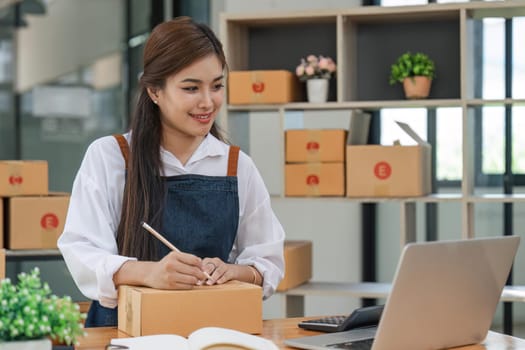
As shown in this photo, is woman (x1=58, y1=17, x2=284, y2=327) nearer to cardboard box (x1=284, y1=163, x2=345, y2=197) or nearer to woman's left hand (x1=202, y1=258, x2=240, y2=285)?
woman's left hand (x1=202, y1=258, x2=240, y2=285)

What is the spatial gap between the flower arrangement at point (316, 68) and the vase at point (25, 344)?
113 inches

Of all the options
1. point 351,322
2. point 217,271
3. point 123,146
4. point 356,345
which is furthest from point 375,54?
point 356,345

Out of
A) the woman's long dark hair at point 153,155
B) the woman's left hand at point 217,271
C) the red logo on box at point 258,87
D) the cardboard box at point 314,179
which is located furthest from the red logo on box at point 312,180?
the woman's left hand at point 217,271

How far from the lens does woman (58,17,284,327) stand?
6.97 feet

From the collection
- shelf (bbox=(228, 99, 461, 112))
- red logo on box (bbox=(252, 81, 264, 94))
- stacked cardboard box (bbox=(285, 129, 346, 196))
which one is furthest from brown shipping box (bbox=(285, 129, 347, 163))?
red logo on box (bbox=(252, 81, 264, 94))

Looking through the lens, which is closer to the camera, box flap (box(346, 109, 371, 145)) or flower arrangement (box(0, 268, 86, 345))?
flower arrangement (box(0, 268, 86, 345))

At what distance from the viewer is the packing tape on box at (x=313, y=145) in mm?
4020

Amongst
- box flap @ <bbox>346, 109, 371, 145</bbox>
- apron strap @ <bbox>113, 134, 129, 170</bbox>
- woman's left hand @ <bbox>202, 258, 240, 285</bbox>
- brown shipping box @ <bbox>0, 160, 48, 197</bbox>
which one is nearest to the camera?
woman's left hand @ <bbox>202, 258, 240, 285</bbox>

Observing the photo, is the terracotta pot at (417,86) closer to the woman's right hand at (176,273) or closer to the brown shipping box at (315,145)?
the brown shipping box at (315,145)

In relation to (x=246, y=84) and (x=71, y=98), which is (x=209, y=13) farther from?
(x=246, y=84)

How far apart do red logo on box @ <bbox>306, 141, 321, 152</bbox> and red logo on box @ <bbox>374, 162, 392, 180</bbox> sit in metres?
0.27

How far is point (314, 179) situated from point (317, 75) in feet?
1.52

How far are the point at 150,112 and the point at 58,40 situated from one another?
8.92 feet

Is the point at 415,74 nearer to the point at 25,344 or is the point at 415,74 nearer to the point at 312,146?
the point at 312,146
